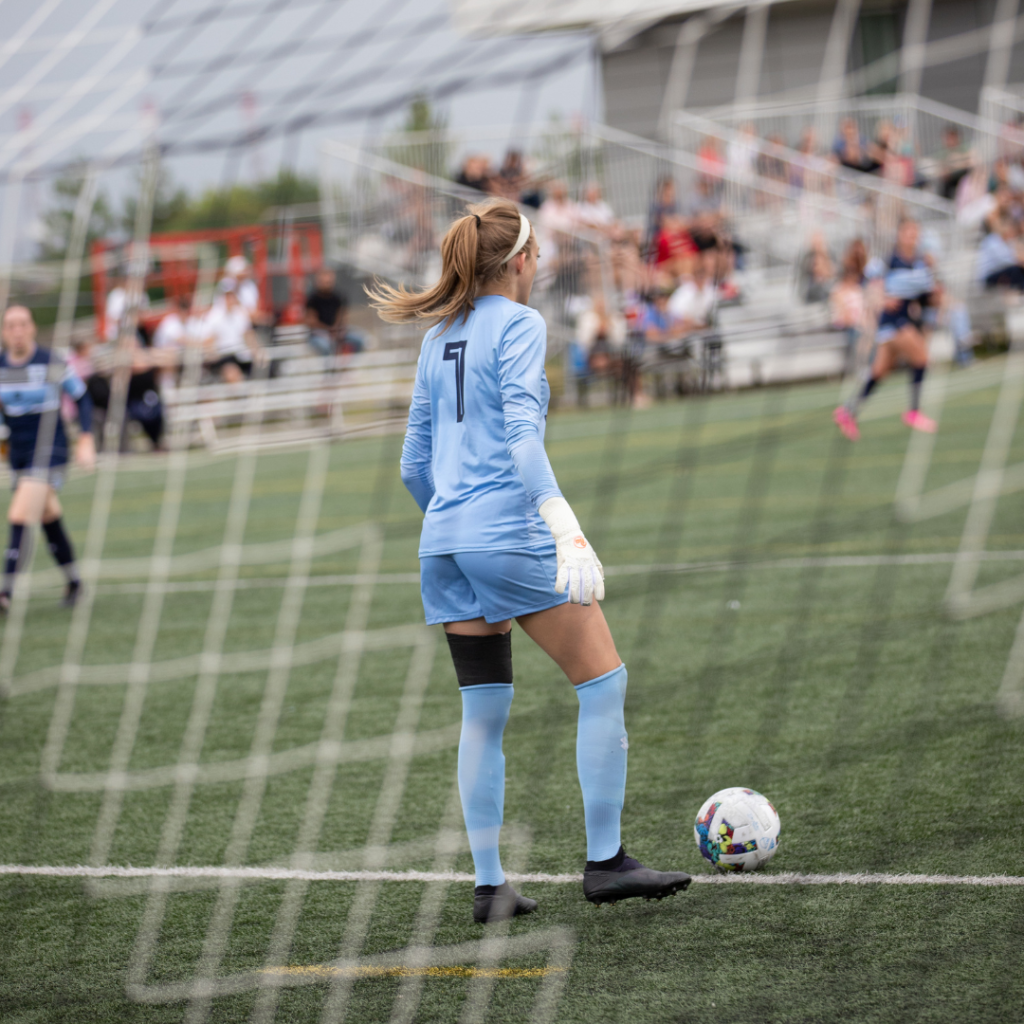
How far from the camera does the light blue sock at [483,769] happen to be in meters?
3.20

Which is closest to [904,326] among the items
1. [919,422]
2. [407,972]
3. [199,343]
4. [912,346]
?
[912,346]

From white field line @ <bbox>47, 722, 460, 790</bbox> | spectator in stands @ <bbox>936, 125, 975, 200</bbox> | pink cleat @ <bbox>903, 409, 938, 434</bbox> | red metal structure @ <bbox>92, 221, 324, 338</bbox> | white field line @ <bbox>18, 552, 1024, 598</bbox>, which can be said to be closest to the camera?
white field line @ <bbox>47, 722, 460, 790</bbox>

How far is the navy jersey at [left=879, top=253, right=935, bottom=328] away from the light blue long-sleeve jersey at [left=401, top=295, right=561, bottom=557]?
9324 mm

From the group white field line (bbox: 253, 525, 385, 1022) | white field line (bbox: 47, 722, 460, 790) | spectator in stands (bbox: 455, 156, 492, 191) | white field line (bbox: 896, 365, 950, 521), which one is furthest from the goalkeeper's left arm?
spectator in stands (bbox: 455, 156, 492, 191)

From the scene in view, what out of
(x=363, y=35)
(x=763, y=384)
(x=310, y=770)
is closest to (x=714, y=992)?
(x=310, y=770)

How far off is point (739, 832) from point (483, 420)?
4.26ft

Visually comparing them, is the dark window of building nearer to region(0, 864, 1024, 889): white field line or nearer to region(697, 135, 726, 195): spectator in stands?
region(697, 135, 726, 195): spectator in stands

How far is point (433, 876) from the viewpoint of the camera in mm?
3617

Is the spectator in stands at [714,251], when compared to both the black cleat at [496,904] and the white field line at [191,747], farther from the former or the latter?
the black cleat at [496,904]

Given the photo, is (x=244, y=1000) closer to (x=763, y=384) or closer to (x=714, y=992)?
(x=714, y=992)

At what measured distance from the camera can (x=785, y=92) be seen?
2070cm

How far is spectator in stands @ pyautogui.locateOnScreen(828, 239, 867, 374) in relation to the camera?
15.6m

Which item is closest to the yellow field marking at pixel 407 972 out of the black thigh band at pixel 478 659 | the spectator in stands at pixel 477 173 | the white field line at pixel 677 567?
the black thigh band at pixel 478 659

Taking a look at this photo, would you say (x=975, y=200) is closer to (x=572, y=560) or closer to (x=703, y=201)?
(x=703, y=201)
